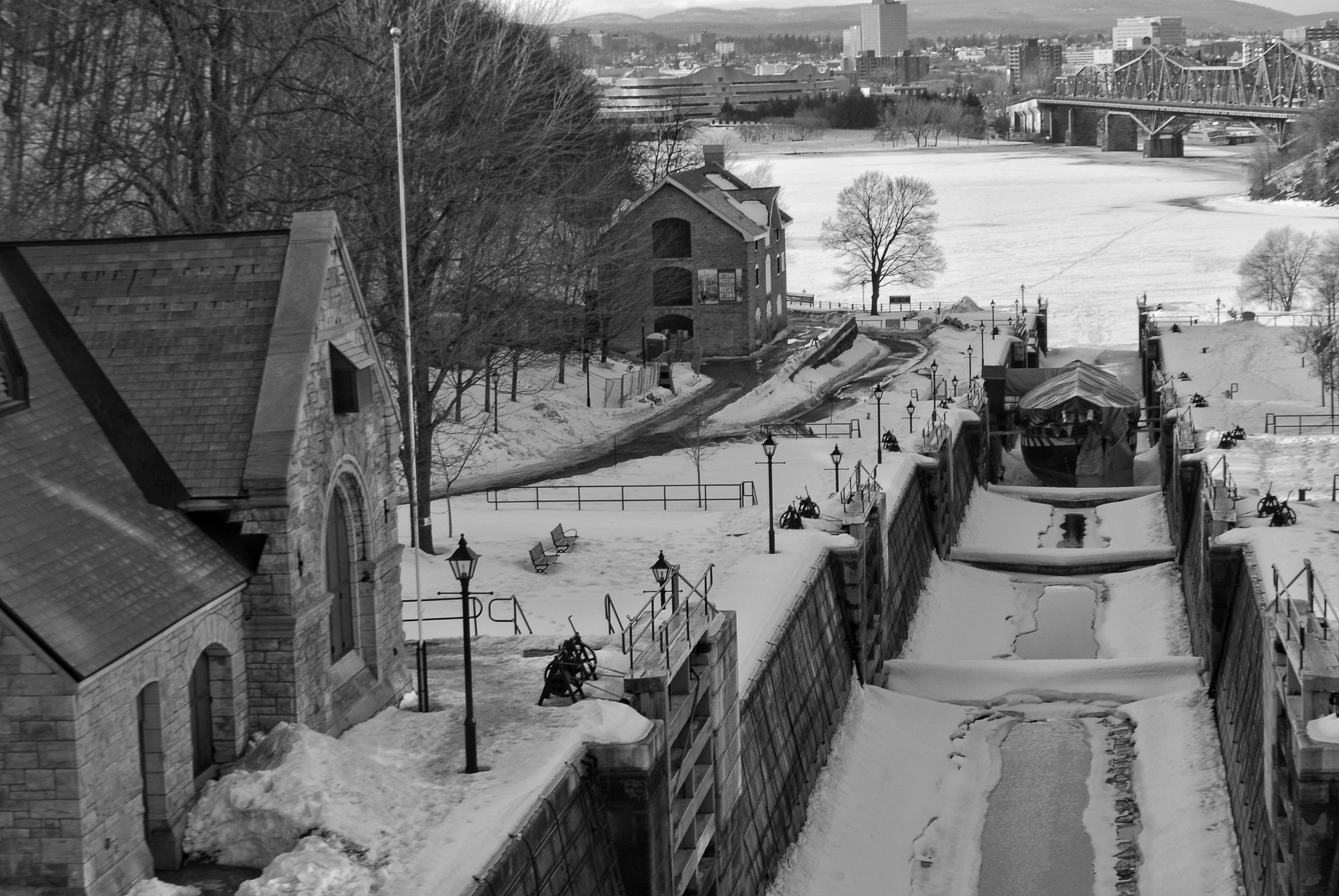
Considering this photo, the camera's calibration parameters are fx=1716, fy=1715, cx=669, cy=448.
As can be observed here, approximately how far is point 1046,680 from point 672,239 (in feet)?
143

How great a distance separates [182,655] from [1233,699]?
22861mm

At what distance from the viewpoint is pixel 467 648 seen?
748 inches

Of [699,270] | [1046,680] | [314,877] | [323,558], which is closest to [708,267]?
[699,270]

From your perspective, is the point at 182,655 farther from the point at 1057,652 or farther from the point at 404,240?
the point at 1057,652

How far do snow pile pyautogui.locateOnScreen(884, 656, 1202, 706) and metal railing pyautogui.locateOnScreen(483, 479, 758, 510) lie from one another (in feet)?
24.6

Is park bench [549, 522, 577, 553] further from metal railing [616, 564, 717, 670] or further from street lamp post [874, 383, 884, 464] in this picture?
street lamp post [874, 383, 884, 464]

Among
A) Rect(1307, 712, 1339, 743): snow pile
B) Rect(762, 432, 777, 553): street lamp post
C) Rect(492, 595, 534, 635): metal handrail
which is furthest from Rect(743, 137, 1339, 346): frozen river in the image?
Rect(1307, 712, 1339, 743): snow pile

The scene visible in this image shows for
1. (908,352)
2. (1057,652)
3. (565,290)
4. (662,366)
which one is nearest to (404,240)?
(1057,652)

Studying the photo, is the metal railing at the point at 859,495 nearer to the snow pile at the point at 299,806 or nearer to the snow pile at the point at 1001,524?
the snow pile at the point at 1001,524

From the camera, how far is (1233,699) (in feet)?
110

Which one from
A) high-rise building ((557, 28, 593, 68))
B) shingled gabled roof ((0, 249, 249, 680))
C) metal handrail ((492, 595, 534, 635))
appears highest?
high-rise building ((557, 28, 593, 68))

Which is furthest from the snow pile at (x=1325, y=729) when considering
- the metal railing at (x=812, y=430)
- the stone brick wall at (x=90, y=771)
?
the metal railing at (x=812, y=430)

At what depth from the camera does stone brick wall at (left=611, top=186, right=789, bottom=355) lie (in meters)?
77.8

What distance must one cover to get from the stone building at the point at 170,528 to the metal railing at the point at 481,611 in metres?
8.22
